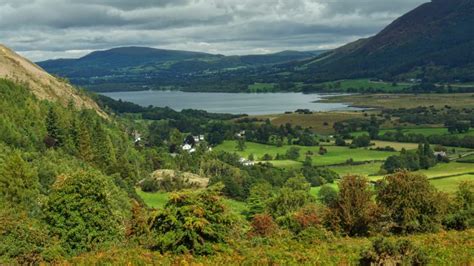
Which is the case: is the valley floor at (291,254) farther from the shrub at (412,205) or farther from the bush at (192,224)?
the shrub at (412,205)

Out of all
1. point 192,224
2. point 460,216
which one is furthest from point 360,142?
point 192,224

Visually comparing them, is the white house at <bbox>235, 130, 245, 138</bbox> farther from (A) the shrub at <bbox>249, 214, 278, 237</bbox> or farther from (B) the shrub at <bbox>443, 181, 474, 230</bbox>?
(A) the shrub at <bbox>249, 214, 278, 237</bbox>

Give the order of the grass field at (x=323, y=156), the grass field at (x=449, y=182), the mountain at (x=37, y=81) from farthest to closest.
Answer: the grass field at (x=323, y=156) < the mountain at (x=37, y=81) < the grass field at (x=449, y=182)

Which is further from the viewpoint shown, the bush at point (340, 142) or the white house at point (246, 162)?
the bush at point (340, 142)

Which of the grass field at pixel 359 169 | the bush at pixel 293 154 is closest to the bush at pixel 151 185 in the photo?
the grass field at pixel 359 169

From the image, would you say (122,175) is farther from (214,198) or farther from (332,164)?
(214,198)


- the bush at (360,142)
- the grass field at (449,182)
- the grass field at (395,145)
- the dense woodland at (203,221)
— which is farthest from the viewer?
the bush at (360,142)

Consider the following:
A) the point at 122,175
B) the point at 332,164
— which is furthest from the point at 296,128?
the point at 122,175

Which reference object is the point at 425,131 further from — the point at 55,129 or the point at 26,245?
the point at 26,245
